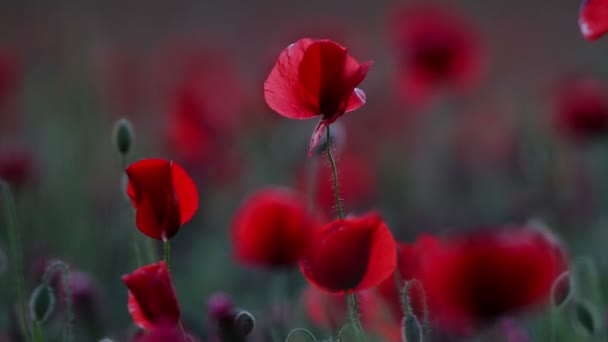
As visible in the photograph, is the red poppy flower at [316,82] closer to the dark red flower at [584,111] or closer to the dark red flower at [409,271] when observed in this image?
the dark red flower at [409,271]

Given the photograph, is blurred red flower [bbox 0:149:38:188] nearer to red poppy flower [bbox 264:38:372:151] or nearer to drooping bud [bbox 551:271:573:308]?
red poppy flower [bbox 264:38:372:151]

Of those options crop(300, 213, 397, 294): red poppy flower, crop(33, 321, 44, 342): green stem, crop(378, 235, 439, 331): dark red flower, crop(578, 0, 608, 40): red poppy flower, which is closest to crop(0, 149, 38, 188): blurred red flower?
crop(33, 321, 44, 342): green stem

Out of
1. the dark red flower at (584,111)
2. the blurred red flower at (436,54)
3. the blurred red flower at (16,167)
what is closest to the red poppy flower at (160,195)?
the blurred red flower at (16,167)

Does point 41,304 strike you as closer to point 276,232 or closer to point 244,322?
point 244,322

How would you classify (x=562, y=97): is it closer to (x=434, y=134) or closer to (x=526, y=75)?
(x=434, y=134)

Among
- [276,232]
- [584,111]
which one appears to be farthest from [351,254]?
[584,111]

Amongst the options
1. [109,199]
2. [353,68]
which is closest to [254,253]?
[353,68]

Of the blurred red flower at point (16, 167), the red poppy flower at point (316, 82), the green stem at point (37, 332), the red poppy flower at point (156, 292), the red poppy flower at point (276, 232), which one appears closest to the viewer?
the red poppy flower at point (156, 292)
